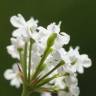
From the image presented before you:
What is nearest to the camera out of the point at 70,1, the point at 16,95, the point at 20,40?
the point at 20,40

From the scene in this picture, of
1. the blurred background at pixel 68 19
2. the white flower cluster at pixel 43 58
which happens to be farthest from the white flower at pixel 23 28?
the blurred background at pixel 68 19

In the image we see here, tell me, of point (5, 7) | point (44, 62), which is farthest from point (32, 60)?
point (5, 7)

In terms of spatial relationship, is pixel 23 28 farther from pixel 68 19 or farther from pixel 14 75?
pixel 68 19

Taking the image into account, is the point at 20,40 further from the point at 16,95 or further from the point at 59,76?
the point at 16,95

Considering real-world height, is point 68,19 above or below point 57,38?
above

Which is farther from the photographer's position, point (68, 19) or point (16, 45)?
point (68, 19)

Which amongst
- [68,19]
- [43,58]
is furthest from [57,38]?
[68,19]

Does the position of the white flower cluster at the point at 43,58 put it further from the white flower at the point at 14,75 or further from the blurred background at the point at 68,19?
the blurred background at the point at 68,19
